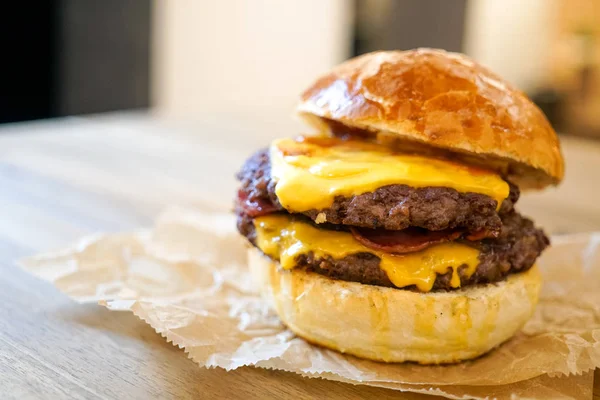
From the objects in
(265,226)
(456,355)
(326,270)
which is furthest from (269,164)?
(456,355)

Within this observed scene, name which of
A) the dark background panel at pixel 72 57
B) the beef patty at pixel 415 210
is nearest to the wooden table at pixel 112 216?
the beef patty at pixel 415 210

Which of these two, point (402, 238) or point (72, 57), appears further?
point (72, 57)

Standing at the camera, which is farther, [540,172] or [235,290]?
[235,290]

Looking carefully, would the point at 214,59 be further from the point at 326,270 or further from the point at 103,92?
the point at 326,270

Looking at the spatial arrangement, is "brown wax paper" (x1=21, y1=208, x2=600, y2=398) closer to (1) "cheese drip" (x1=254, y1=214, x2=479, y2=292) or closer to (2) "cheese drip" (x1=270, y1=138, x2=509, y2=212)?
(1) "cheese drip" (x1=254, y1=214, x2=479, y2=292)

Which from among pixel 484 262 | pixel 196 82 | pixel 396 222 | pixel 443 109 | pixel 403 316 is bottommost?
pixel 196 82

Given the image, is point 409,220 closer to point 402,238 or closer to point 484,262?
point 402,238

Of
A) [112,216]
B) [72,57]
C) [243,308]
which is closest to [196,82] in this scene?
[72,57]
